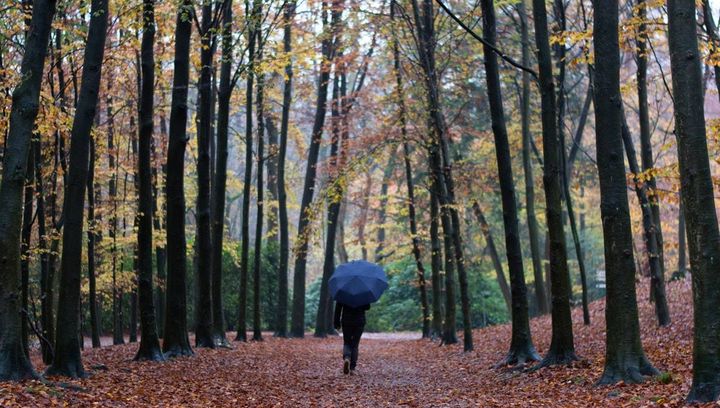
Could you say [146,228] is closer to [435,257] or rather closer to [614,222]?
[614,222]

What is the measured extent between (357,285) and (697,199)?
7108 mm

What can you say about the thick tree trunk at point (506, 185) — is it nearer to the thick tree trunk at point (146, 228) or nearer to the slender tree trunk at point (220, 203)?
the thick tree trunk at point (146, 228)

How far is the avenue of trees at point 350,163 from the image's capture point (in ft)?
29.9

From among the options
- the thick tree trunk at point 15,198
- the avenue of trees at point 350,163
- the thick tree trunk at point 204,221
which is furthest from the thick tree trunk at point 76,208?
the thick tree trunk at point 204,221

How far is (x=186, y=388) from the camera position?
10.6m

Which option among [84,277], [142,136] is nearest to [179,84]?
[142,136]

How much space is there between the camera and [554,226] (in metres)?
12.0

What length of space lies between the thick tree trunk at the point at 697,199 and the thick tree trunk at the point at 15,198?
24.6 ft

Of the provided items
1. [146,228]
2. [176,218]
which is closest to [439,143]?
[176,218]

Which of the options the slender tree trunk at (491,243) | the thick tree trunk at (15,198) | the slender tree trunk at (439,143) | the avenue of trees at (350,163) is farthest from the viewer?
the slender tree trunk at (491,243)

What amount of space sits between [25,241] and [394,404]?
8.67 m

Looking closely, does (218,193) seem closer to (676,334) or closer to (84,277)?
(84,277)

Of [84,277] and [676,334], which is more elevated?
[84,277]

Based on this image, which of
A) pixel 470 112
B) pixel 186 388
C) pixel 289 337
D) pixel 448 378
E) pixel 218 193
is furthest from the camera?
pixel 470 112
